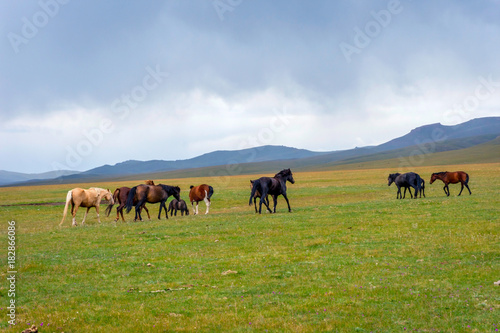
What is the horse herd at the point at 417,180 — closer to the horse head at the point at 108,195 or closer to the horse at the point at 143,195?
the horse at the point at 143,195

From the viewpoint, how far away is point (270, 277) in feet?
34.4

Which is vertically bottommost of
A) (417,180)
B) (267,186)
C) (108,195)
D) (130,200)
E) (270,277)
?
(270,277)

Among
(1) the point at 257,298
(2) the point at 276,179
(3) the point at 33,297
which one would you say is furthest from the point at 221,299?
(2) the point at 276,179

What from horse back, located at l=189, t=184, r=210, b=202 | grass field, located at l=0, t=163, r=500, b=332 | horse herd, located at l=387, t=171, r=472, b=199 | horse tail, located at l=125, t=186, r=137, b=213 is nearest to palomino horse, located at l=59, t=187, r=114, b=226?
horse tail, located at l=125, t=186, r=137, b=213

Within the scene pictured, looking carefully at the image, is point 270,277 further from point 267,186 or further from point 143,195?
point 143,195

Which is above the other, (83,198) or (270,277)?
(83,198)

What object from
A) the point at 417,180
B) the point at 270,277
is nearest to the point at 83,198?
the point at 270,277

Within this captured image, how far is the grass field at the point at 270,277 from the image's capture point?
24.2 ft

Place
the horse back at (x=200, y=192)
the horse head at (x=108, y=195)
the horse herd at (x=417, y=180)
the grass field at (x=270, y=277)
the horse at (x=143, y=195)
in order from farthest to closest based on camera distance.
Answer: the horse herd at (x=417, y=180) < the horse back at (x=200, y=192) < the horse head at (x=108, y=195) < the horse at (x=143, y=195) < the grass field at (x=270, y=277)

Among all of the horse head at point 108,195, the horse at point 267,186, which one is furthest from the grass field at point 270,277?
the horse head at point 108,195

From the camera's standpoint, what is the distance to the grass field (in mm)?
7387

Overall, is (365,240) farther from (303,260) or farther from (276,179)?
(276,179)

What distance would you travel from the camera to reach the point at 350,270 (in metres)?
10.8

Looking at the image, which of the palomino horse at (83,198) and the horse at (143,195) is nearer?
the palomino horse at (83,198)
